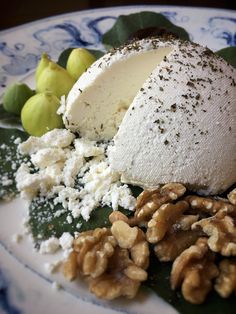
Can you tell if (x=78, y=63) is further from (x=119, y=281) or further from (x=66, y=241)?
(x=119, y=281)

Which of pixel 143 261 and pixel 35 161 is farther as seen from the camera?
pixel 35 161

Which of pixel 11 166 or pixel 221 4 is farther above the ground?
pixel 221 4

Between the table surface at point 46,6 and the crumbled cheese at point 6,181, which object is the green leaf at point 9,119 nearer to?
the crumbled cheese at point 6,181

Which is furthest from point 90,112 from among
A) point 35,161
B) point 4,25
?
point 4,25

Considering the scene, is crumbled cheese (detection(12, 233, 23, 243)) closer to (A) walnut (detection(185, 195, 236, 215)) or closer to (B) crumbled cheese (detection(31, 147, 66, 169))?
(B) crumbled cheese (detection(31, 147, 66, 169))

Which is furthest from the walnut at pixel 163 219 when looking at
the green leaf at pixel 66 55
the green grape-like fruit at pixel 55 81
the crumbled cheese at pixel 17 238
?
the green leaf at pixel 66 55

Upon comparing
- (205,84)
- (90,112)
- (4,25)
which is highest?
(205,84)

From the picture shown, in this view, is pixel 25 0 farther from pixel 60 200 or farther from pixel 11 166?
pixel 60 200
